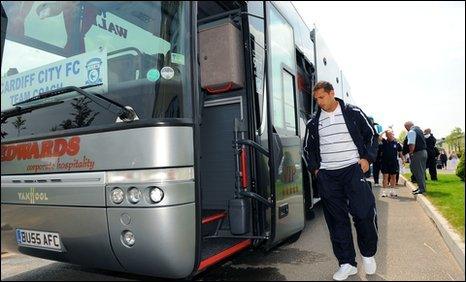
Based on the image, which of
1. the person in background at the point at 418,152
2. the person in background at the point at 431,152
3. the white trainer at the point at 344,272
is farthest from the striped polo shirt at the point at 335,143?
the person in background at the point at 431,152

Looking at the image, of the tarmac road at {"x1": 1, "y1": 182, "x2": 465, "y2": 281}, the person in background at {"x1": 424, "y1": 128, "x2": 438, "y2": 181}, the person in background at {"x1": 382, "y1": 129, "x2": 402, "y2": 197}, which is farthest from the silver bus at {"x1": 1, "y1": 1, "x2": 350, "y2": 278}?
the person in background at {"x1": 424, "y1": 128, "x2": 438, "y2": 181}

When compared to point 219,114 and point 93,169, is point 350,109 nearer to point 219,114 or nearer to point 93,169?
point 219,114

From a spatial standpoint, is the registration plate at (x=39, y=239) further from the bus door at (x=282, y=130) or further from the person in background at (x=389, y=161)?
the person in background at (x=389, y=161)

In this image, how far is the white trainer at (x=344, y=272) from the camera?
11.6 ft

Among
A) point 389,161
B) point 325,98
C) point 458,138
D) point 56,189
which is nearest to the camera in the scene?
point 56,189

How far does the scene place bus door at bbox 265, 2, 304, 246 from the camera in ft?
12.0

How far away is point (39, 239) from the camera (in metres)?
3.19

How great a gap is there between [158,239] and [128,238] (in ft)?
0.83

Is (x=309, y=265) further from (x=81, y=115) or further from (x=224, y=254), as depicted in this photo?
(x=81, y=115)

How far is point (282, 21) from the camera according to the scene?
14.2 feet

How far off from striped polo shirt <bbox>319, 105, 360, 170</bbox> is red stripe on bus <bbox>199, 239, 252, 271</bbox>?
1007 mm

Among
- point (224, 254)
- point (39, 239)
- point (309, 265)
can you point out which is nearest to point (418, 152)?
point (309, 265)

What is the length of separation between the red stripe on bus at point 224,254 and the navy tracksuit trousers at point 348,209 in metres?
0.81

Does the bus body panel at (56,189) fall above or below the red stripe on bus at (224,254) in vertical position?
above
